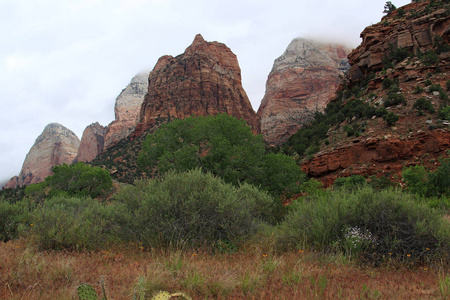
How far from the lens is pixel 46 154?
13862cm

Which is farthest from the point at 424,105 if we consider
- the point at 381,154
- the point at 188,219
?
the point at 188,219

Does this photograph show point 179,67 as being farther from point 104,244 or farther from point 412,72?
point 104,244

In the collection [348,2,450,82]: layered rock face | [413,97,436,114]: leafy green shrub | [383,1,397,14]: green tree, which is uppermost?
[383,1,397,14]: green tree

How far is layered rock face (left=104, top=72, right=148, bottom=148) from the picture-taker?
118750mm

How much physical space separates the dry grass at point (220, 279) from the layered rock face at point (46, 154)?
14638 cm

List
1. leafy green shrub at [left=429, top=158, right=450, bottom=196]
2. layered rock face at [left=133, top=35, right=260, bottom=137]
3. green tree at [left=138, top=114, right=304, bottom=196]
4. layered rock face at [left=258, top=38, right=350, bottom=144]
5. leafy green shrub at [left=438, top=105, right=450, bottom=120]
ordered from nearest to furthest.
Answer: leafy green shrub at [left=429, top=158, right=450, bottom=196] → green tree at [left=138, top=114, right=304, bottom=196] → leafy green shrub at [left=438, top=105, right=450, bottom=120] → layered rock face at [left=133, top=35, right=260, bottom=137] → layered rock face at [left=258, top=38, right=350, bottom=144]

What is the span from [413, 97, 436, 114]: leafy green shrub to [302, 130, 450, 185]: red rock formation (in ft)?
8.48

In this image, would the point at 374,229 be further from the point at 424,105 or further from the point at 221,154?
the point at 424,105

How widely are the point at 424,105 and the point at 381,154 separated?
559 centimetres

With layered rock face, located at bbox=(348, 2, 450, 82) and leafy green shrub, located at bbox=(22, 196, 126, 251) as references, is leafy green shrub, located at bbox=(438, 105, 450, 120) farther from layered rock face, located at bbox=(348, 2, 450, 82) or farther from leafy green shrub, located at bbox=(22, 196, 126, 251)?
leafy green shrub, located at bbox=(22, 196, 126, 251)

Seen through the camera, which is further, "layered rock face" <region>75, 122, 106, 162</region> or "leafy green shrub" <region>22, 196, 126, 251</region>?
"layered rock face" <region>75, 122, 106, 162</region>

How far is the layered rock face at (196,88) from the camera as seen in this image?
8025cm

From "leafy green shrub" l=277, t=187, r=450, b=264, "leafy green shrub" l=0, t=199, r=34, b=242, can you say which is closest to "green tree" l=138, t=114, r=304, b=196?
"leafy green shrub" l=0, t=199, r=34, b=242

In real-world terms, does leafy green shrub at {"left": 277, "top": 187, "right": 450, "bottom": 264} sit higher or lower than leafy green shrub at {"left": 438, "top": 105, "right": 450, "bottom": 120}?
lower
